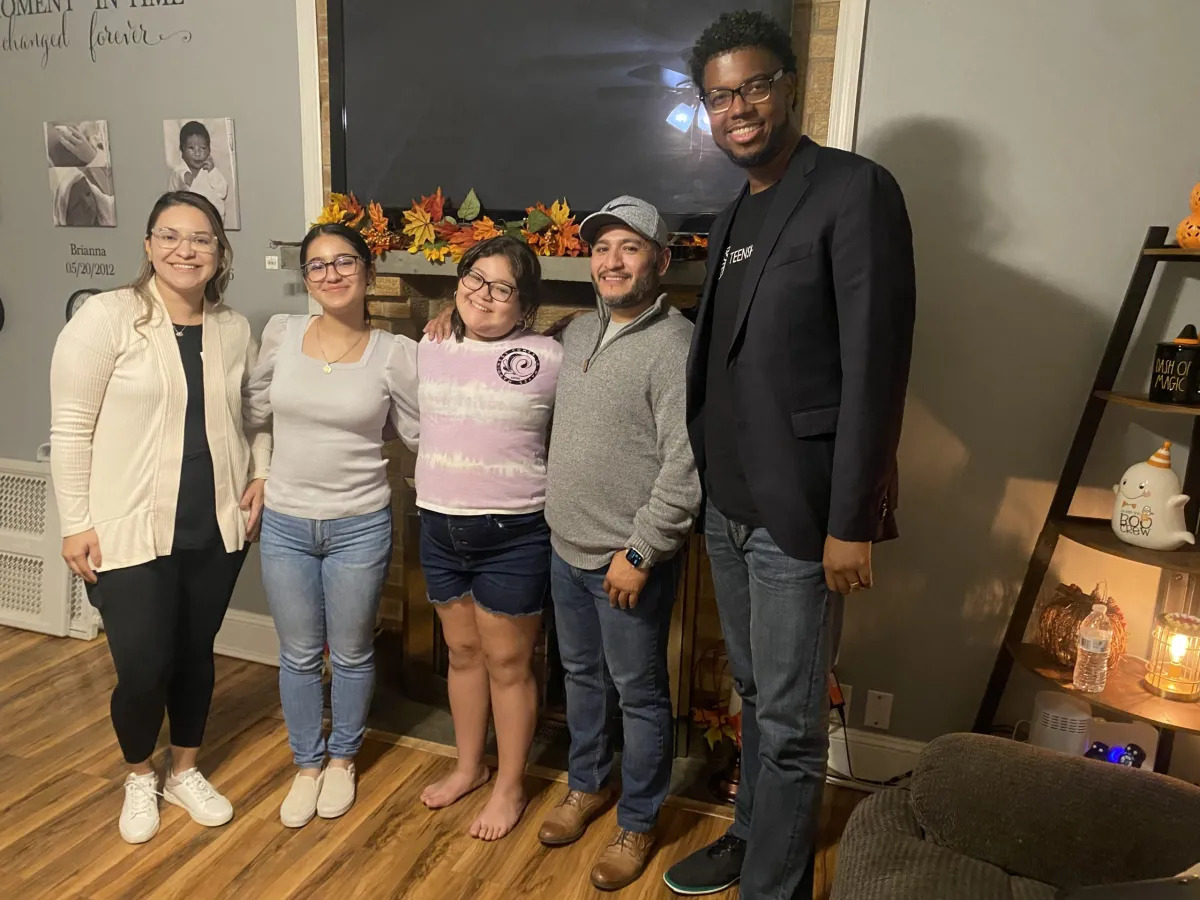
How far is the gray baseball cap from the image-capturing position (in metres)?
1.61

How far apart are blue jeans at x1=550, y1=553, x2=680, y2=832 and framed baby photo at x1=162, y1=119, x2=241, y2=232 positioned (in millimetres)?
1558

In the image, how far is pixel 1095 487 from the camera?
1896 millimetres

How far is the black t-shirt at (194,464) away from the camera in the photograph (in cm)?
182

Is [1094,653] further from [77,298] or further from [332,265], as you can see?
[77,298]

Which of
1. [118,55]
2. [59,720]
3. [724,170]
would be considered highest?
[118,55]

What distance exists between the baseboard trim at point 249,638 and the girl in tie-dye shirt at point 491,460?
1110mm

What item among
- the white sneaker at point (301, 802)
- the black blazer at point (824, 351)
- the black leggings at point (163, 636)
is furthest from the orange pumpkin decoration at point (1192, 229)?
the white sneaker at point (301, 802)

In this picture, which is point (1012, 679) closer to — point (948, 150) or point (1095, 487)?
point (1095, 487)

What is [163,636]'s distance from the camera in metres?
1.82

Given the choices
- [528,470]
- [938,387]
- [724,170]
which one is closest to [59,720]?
[528,470]

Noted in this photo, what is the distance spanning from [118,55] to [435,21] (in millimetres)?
1094

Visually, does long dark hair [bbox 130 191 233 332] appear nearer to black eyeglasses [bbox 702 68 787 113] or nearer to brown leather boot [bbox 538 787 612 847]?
black eyeglasses [bbox 702 68 787 113]

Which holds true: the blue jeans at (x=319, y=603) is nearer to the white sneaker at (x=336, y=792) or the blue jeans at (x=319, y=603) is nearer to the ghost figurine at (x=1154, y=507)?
the white sneaker at (x=336, y=792)

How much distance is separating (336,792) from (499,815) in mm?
403
